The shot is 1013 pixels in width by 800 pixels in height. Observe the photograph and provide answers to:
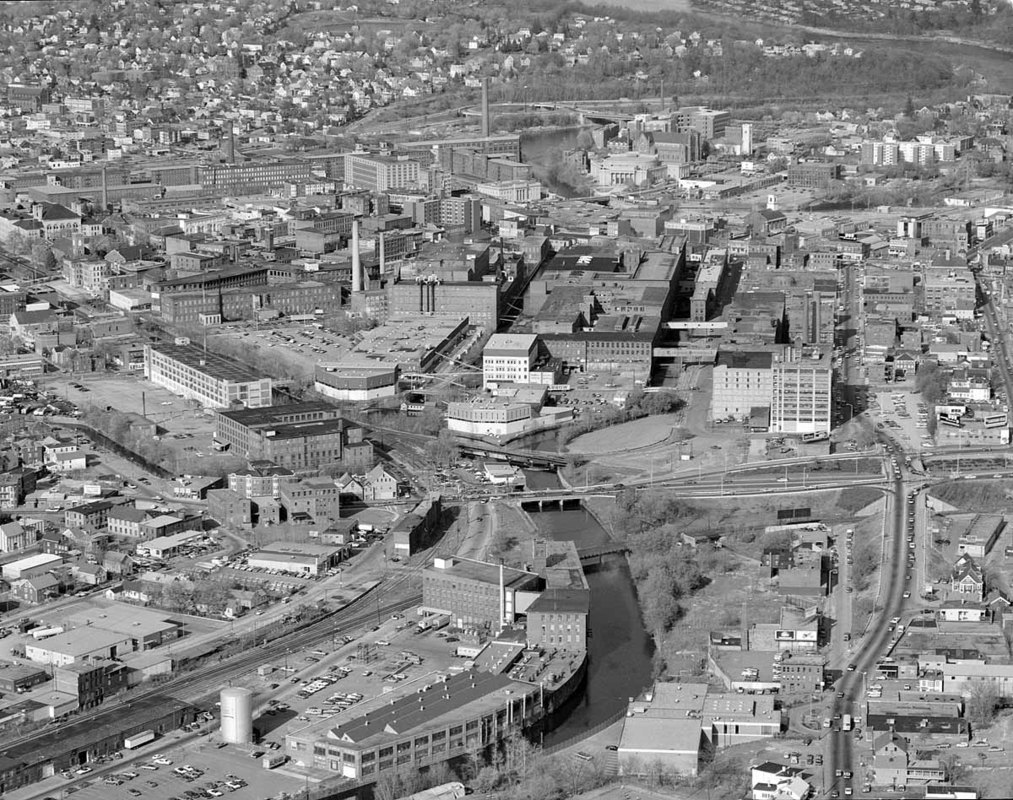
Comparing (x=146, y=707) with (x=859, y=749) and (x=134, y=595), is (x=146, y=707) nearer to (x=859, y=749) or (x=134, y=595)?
(x=134, y=595)

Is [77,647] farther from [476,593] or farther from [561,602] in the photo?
[561,602]

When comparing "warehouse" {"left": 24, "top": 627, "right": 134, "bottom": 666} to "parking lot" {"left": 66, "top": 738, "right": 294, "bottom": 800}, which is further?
"warehouse" {"left": 24, "top": 627, "right": 134, "bottom": 666}

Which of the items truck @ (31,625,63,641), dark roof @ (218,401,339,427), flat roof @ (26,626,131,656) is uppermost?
dark roof @ (218,401,339,427)

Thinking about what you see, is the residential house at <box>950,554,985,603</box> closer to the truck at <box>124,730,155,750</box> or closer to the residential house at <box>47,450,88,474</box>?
the truck at <box>124,730,155,750</box>

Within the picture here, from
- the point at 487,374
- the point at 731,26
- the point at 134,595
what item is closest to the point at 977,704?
the point at 134,595

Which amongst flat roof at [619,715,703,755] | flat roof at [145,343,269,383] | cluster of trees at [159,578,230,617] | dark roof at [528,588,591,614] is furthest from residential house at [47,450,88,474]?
flat roof at [619,715,703,755]

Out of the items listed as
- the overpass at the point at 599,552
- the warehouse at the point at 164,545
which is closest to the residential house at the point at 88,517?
the warehouse at the point at 164,545

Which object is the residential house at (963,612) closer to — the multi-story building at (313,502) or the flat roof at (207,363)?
the multi-story building at (313,502)

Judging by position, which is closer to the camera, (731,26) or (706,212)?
(706,212)
